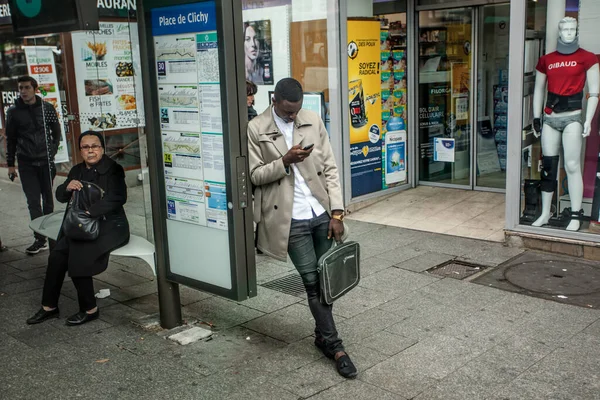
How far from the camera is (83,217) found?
5527mm

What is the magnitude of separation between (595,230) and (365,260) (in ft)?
7.63

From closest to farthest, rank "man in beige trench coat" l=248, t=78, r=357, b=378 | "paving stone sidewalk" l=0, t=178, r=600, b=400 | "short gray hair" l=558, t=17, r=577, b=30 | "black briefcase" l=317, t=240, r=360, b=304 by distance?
"paving stone sidewalk" l=0, t=178, r=600, b=400 → "black briefcase" l=317, t=240, r=360, b=304 → "man in beige trench coat" l=248, t=78, r=357, b=378 → "short gray hair" l=558, t=17, r=577, b=30

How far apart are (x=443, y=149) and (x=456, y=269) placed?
3538 millimetres

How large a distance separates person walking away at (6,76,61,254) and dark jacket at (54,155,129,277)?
7.63 ft

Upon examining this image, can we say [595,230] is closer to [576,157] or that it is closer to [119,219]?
[576,157]

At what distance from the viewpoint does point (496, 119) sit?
970cm

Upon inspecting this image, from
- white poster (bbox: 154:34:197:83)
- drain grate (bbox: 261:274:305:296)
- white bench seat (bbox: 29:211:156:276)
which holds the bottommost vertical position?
drain grate (bbox: 261:274:305:296)

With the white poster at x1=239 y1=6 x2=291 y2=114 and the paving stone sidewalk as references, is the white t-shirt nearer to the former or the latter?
the paving stone sidewalk

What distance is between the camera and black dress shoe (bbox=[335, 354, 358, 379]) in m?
4.51

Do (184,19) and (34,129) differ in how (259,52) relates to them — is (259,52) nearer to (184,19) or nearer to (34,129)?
(34,129)

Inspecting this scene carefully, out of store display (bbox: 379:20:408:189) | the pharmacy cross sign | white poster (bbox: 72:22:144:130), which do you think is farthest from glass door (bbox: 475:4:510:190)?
the pharmacy cross sign

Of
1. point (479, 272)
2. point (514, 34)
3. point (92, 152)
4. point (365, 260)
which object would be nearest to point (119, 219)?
point (92, 152)

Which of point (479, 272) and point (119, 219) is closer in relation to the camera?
point (119, 219)

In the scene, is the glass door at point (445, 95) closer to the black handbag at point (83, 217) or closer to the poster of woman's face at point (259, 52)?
the poster of woman's face at point (259, 52)
